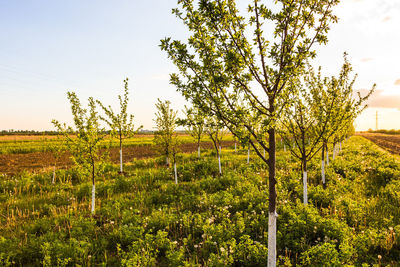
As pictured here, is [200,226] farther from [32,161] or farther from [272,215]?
[32,161]

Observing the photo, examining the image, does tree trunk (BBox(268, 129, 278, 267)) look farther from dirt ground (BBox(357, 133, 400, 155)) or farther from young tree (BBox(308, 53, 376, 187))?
dirt ground (BBox(357, 133, 400, 155))

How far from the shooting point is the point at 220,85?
4375 mm

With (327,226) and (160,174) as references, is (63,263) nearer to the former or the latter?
(327,226)

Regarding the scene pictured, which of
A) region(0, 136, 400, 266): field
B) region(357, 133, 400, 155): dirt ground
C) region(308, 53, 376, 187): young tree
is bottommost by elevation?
region(0, 136, 400, 266): field

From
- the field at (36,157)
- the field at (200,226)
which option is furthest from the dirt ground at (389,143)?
the field at (36,157)

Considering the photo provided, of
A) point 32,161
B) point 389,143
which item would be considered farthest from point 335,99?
point 389,143

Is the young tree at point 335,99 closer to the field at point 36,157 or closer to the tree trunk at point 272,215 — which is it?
the tree trunk at point 272,215

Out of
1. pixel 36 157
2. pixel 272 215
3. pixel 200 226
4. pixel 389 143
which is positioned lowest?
pixel 200 226

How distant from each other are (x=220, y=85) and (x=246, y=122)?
3.27ft

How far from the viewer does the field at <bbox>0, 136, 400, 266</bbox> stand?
17.3 ft

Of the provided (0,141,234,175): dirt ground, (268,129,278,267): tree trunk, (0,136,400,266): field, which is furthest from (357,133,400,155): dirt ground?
(0,141,234,175): dirt ground

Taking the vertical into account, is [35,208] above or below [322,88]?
below

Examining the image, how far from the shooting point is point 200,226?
22.6ft

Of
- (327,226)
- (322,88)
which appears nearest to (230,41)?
(327,226)
